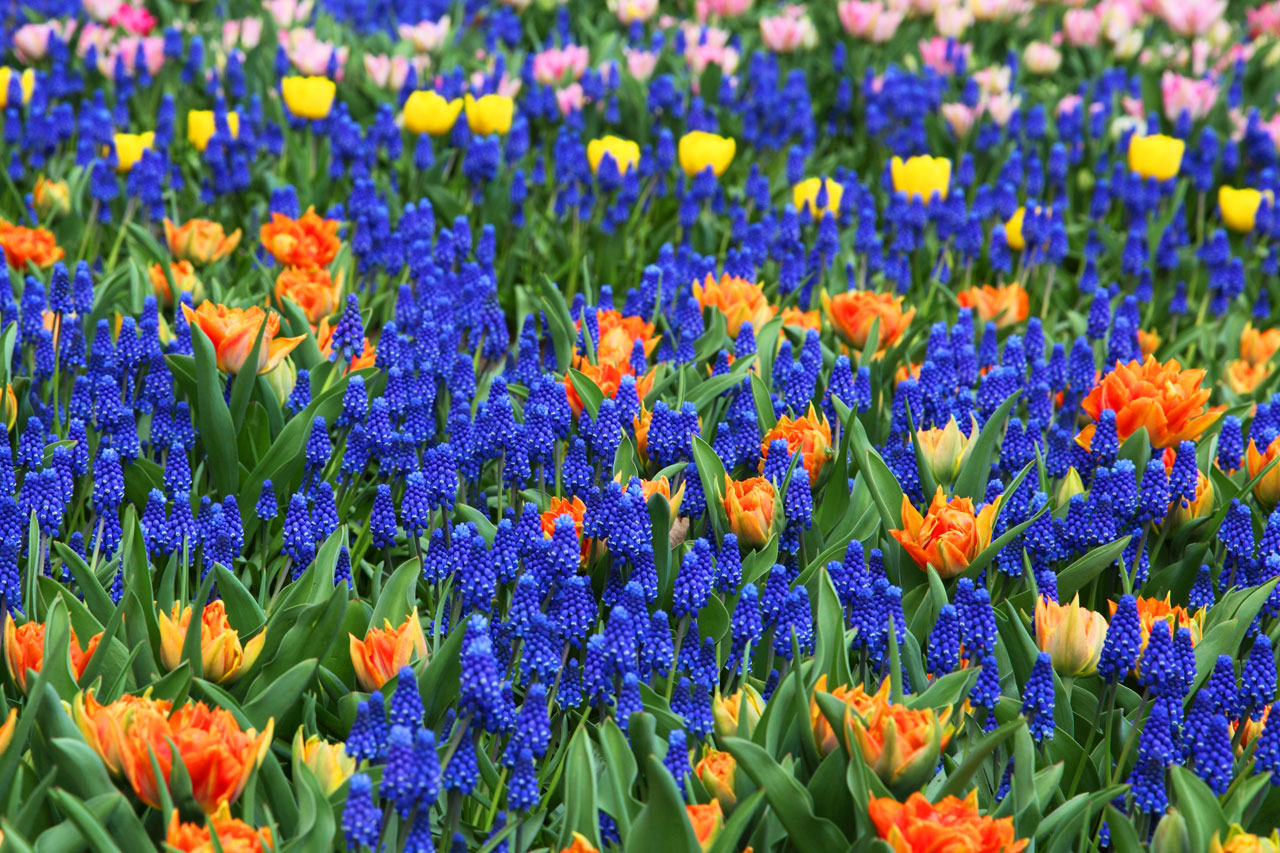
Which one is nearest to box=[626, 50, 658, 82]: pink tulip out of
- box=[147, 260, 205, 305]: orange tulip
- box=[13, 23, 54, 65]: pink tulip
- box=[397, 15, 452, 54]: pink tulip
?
box=[397, 15, 452, 54]: pink tulip

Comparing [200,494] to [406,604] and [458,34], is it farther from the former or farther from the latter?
[458,34]

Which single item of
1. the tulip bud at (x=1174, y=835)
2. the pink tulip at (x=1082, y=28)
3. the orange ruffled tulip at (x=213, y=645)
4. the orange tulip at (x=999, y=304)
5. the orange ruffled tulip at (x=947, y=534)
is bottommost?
the tulip bud at (x=1174, y=835)

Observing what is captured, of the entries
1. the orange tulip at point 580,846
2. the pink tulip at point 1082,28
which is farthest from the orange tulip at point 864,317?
the pink tulip at point 1082,28

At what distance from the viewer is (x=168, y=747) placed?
1805 mm

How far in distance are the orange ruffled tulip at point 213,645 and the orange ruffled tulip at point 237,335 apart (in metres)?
0.82

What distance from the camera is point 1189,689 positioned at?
85.7 inches

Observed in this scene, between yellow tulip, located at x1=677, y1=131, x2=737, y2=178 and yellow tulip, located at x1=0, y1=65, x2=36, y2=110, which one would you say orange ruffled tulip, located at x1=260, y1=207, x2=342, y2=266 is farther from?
yellow tulip, located at x1=0, y1=65, x2=36, y2=110

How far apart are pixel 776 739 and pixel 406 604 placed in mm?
720

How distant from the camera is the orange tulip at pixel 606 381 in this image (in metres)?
2.98

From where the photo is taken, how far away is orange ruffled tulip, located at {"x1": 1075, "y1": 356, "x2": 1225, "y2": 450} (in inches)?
115

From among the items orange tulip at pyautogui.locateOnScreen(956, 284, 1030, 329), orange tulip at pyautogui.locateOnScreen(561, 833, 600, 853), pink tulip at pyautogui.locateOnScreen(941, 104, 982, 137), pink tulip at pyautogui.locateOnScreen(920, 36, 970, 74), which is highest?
pink tulip at pyautogui.locateOnScreen(920, 36, 970, 74)

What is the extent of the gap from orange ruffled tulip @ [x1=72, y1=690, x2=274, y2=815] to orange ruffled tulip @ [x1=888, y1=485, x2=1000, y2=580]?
1240 mm

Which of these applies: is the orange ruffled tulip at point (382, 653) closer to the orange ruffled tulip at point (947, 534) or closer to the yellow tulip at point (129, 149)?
the orange ruffled tulip at point (947, 534)

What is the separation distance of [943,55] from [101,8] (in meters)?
4.27
